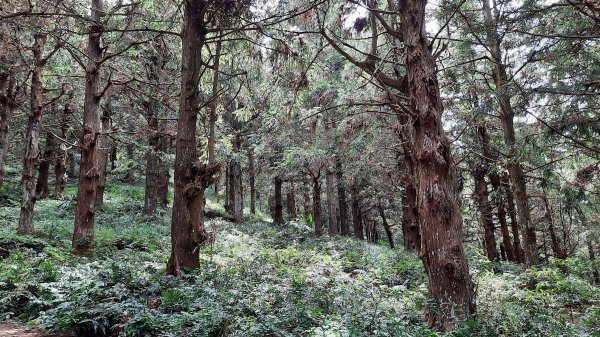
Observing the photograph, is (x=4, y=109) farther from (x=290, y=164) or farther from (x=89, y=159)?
(x=290, y=164)

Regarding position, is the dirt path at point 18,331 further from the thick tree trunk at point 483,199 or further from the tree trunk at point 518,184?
the thick tree trunk at point 483,199

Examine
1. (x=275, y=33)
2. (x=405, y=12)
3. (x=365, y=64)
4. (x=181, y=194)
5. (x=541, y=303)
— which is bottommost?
(x=541, y=303)

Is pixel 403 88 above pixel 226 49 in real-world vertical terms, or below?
below

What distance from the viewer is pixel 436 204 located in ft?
17.9

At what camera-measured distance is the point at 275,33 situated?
8188 millimetres

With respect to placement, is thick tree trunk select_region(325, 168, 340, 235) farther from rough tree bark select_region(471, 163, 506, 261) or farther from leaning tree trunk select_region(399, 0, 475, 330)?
leaning tree trunk select_region(399, 0, 475, 330)

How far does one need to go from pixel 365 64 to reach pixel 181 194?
3.83 m

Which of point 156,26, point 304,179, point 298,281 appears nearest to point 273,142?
point 304,179

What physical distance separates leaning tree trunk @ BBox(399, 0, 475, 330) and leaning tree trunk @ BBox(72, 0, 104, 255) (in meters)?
7.05

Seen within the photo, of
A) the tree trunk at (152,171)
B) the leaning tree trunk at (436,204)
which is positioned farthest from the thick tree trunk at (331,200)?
the leaning tree trunk at (436,204)

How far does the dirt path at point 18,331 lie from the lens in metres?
4.36

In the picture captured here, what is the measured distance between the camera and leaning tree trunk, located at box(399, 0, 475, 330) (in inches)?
209

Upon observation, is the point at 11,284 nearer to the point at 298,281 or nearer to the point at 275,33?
the point at 298,281

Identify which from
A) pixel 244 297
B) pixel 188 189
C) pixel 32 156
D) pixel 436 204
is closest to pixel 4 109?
pixel 32 156
